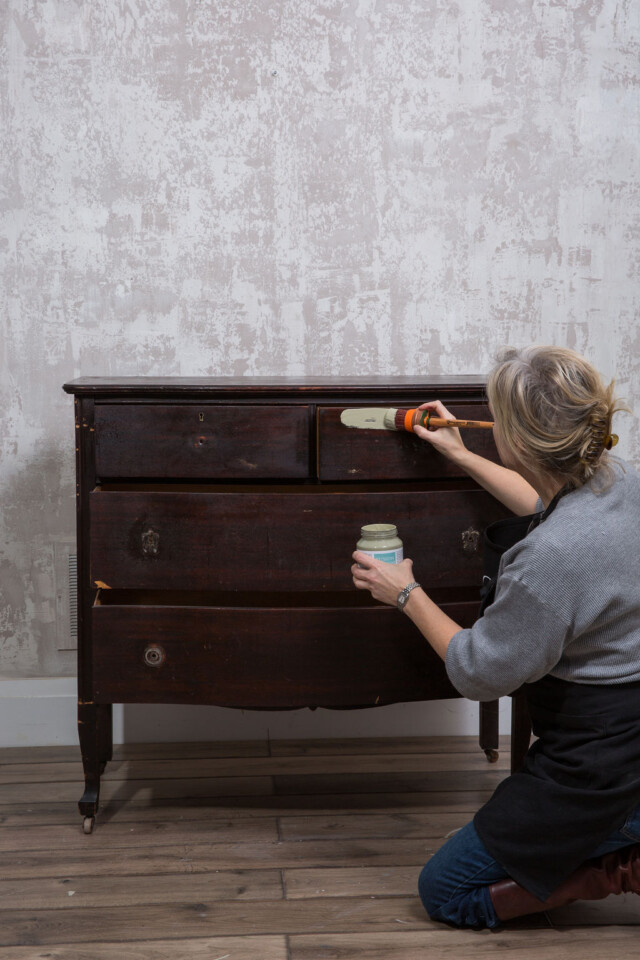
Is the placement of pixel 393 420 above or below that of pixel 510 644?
above

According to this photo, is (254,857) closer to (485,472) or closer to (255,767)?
(255,767)

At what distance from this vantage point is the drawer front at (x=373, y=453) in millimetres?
2225

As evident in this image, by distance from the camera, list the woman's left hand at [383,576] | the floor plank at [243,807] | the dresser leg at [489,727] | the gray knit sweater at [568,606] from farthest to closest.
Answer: the dresser leg at [489,727] < the floor plank at [243,807] < the woman's left hand at [383,576] < the gray knit sweater at [568,606]

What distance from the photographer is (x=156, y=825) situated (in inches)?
96.3

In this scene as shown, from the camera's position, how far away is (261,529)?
2.23 m

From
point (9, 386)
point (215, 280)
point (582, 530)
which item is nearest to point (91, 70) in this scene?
point (215, 280)

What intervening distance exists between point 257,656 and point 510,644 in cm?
74

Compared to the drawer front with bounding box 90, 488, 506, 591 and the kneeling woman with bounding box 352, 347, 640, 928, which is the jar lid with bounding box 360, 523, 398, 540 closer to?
the kneeling woman with bounding box 352, 347, 640, 928

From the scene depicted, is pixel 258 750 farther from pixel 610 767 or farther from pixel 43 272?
pixel 43 272

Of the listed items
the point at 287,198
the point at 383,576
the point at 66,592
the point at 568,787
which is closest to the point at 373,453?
the point at 383,576

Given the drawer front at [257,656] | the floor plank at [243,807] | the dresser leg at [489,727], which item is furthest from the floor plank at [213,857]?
the dresser leg at [489,727]

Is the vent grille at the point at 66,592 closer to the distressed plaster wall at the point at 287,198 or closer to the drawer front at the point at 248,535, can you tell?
the distressed plaster wall at the point at 287,198

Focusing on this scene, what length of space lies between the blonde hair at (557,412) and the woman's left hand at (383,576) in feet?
1.21

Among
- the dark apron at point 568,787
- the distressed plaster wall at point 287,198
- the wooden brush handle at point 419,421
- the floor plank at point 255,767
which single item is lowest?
the floor plank at point 255,767
